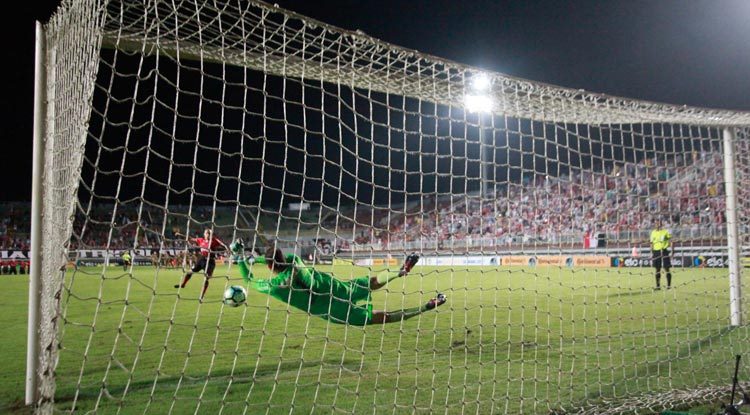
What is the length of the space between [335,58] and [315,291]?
2101 millimetres

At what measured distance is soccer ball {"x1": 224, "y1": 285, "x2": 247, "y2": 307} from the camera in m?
4.50

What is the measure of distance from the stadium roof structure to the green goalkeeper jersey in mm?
1688

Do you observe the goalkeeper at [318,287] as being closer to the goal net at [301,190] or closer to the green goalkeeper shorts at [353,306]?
the green goalkeeper shorts at [353,306]

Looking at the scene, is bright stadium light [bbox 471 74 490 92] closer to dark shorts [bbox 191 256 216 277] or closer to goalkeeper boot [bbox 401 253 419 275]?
goalkeeper boot [bbox 401 253 419 275]

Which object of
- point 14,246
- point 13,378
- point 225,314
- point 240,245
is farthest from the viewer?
point 14,246

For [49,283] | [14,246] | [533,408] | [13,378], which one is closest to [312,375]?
[533,408]

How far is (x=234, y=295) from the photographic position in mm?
4656

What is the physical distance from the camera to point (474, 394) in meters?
3.62

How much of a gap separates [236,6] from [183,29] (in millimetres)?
571

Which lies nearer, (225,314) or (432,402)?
(432,402)

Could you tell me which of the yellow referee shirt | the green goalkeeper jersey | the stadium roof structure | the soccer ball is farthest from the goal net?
the yellow referee shirt

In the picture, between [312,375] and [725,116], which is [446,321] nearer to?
[312,375]

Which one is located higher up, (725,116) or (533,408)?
(725,116)

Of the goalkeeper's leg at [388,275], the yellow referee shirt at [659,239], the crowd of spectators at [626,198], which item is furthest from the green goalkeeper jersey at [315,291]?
the yellow referee shirt at [659,239]
